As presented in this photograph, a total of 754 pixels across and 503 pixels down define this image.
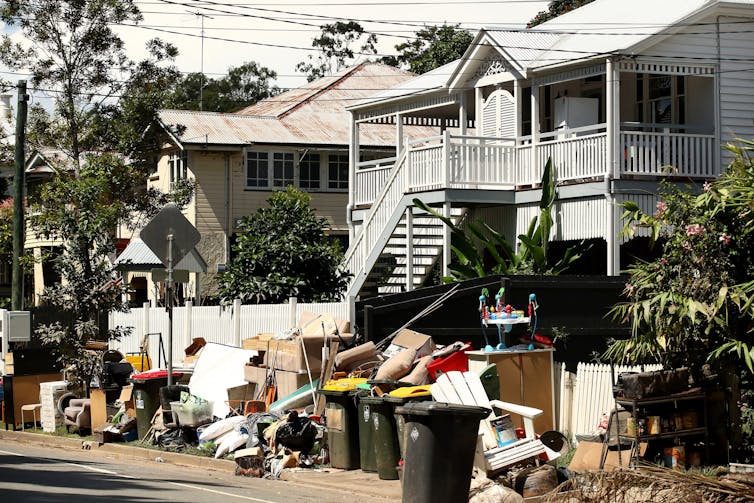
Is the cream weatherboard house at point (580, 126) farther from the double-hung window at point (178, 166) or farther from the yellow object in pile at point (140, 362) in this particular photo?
the double-hung window at point (178, 166)

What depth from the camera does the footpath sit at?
14.2m

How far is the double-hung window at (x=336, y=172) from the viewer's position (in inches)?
1617

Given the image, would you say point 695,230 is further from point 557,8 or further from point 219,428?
point 557,8

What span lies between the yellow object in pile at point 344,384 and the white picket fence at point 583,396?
8.82 feet

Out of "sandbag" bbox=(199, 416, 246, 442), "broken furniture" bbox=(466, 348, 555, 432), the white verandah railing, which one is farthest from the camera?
the white verandah railing

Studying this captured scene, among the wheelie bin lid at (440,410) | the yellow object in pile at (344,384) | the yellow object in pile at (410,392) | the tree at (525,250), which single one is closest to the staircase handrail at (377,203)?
the tree at (525,250)

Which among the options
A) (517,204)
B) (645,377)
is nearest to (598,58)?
(517,204)

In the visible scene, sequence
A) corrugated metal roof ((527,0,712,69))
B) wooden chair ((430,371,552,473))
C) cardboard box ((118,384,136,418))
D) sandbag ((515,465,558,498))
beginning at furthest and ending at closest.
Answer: corrugated metal roof ((527,0,712,69)) < cardboard box ((118,384,136,418)) < wooden chair ((430,371,552,473)) < sandbag ((515,465,558,498))

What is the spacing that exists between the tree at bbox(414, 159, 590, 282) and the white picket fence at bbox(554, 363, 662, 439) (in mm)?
6127

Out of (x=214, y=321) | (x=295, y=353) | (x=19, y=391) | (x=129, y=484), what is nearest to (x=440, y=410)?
(x=129, y=484)

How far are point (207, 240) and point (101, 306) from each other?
16.6 meters

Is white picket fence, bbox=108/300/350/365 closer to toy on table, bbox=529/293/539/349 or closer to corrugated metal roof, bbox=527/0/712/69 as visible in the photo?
toy on table, bbox=529/293/539/349

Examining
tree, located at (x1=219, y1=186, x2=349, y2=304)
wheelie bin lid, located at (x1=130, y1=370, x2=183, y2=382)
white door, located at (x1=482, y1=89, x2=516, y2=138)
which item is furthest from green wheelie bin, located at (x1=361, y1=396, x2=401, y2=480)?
white door, located at (x1=482, y1=89, x2=516, y2=138)

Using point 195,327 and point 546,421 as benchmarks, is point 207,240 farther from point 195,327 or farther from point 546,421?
point 546,421
